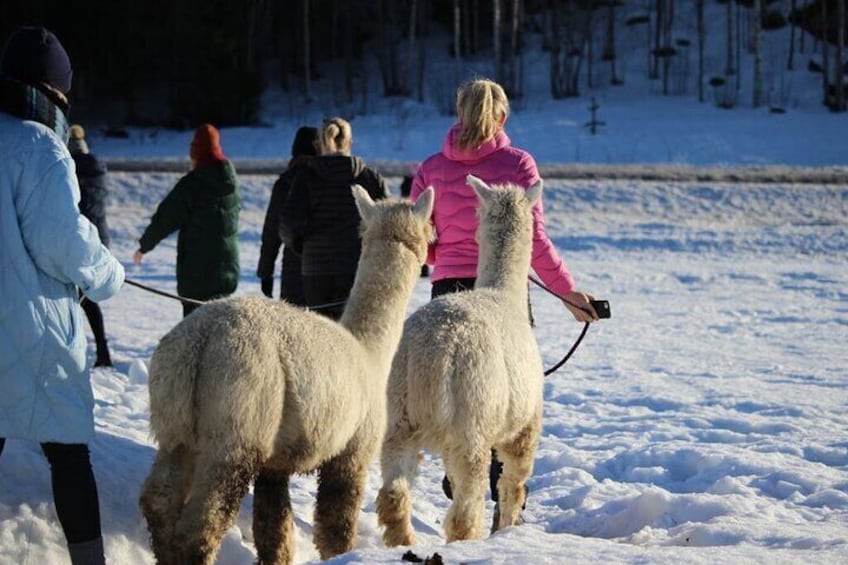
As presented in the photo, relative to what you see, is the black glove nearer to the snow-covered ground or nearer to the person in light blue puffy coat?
the snow-covered ground

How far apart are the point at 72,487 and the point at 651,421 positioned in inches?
203

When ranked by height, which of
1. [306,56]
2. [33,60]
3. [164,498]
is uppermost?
[33,60]

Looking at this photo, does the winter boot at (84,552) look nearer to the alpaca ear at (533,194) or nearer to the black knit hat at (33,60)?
the black knit hat at (33,60)

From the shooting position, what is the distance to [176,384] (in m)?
4.33

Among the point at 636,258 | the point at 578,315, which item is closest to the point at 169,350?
the point at 578,315

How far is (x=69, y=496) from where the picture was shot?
14.2ft

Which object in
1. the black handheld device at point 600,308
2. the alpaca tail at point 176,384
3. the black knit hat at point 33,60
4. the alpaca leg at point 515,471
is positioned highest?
the black knit hat at point 33,60

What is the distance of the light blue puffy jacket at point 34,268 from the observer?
4211mm

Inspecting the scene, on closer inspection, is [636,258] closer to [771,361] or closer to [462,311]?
[771,361]

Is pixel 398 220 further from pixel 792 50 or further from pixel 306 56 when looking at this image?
Answer: pixel 792 50

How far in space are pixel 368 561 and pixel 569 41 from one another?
123 feet

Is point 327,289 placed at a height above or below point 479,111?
below

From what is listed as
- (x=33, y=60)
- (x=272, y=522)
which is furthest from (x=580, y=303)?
(x=33, y=60)

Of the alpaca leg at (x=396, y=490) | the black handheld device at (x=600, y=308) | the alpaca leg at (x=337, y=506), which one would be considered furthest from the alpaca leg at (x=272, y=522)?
the black handheld device at (x=600, y=308)
